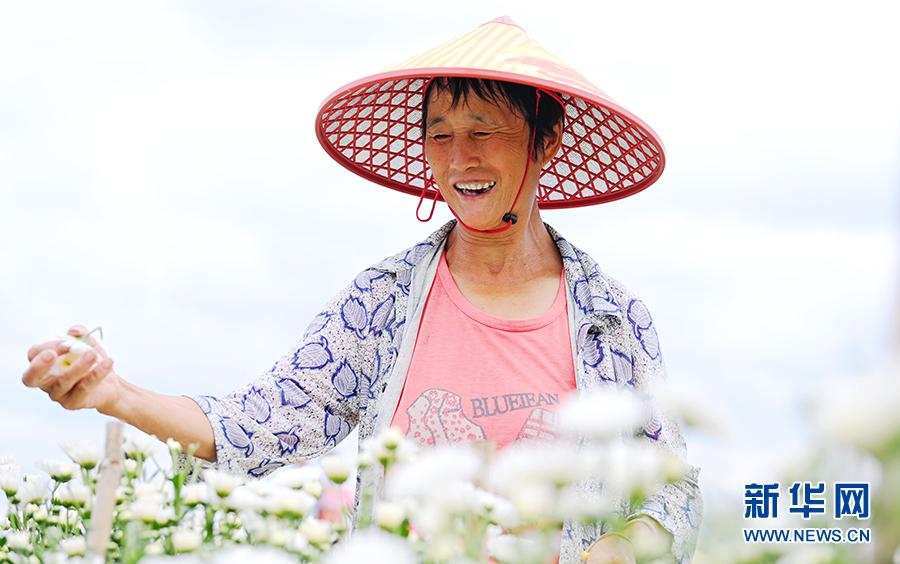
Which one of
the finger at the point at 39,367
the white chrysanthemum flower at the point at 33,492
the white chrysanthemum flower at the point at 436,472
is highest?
the finger at the point at 39,367

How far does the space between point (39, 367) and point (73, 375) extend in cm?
5

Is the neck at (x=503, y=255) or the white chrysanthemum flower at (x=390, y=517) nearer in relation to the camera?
the white chrysanthemum flower at (x=390, y=517)

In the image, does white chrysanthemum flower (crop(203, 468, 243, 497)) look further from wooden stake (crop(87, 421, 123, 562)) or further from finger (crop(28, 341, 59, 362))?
finger (crop(28, 341, 59, 362))

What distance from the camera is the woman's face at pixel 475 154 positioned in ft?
5.41

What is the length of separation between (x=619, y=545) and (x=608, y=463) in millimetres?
543

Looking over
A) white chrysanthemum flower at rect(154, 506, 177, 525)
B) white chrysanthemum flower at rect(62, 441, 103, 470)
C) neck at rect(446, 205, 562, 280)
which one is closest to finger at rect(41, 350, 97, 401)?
white chrysanthemum flower at rect(62, 441, 103, 470)

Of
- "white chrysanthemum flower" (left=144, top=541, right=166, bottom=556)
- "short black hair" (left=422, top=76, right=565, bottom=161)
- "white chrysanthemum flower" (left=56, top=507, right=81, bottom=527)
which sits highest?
"short black hair" (left=422, top=76, right=565, bottom=161)

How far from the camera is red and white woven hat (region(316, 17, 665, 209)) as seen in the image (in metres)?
1.92

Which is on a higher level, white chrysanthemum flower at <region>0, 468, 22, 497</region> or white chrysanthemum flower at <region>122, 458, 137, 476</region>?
white chrysanthemum flower at <region>122, 458, 137, 476</region>

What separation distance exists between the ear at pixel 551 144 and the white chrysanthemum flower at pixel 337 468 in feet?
3.75

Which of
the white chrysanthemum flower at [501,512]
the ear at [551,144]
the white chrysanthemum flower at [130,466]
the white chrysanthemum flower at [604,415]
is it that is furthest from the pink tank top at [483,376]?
the white chrysanthemum flower at [604,415]

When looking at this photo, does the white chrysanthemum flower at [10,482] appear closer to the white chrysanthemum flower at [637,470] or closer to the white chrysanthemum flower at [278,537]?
the white chrysanthemum flower at [278,537]

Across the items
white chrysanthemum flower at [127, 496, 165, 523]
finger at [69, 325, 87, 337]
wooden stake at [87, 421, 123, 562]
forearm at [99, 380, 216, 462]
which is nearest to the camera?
wooden stake at [87, 421, 123, 562]

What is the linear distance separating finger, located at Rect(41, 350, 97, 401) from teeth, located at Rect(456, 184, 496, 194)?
0.85 m
